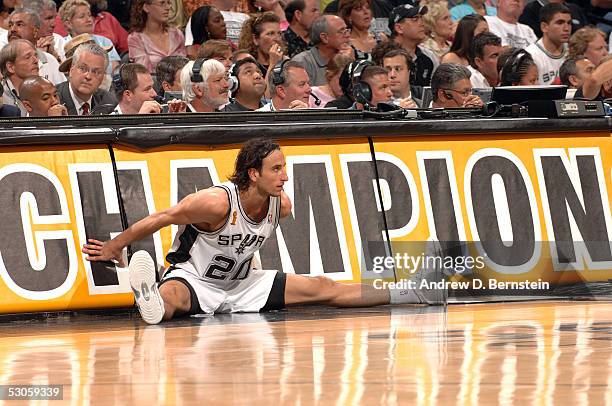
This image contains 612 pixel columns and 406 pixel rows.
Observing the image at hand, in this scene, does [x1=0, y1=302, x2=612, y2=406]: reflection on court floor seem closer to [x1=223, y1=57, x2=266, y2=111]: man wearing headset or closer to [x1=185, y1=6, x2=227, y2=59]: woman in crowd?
[x1=223, y1=57, x2=266, y2=111]: man wearing headset

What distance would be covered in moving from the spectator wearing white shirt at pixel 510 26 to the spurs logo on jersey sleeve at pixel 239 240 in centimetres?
724

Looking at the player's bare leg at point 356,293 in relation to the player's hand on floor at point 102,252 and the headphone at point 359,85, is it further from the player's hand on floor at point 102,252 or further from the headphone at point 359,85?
the headphone at point 359,85

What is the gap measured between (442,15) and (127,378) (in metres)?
9.73

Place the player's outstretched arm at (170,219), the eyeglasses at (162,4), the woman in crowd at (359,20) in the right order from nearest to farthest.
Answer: the player's outstretched arm at (170,219) → the eyeglasses at (162,4) → the woman in crowd at (359,20)

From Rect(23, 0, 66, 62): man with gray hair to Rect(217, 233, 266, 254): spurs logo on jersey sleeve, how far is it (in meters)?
4.47

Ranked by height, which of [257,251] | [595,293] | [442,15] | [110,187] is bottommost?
Result: [595,293]

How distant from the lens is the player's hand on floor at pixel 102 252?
8766mm

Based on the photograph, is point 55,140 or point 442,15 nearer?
point 55,140

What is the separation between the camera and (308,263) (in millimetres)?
9438

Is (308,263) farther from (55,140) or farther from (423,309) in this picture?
(55,140)

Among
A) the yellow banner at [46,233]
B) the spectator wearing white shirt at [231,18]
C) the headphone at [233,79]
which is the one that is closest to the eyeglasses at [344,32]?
the spectator wearing white shirt at [231,18]

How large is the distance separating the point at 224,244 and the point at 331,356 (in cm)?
204

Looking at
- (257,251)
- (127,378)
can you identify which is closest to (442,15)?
(257,251)

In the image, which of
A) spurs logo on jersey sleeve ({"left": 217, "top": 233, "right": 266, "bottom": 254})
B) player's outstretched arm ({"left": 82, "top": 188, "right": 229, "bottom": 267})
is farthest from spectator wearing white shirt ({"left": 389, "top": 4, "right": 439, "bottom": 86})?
→ player's outstretched arm ({"left": 82, "top": 188, "right": 229, "bottom": 267})
